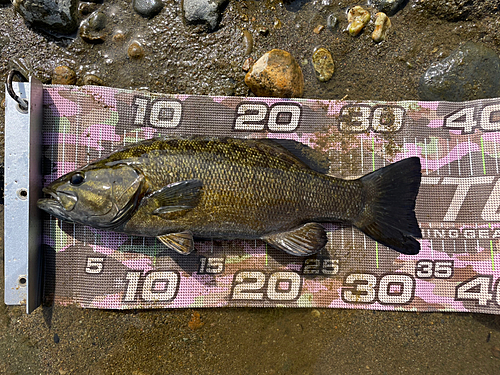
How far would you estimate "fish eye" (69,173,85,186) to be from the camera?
2.34m

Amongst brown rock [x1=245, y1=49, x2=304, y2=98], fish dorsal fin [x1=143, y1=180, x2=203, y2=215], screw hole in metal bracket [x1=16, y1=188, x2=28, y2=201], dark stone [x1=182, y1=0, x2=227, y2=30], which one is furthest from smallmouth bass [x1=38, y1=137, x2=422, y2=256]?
dark stone [x1=182, y1=0, x2=227, y2=30]

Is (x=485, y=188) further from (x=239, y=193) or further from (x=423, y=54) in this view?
(x=239, y=193)

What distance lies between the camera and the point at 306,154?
2.86 m

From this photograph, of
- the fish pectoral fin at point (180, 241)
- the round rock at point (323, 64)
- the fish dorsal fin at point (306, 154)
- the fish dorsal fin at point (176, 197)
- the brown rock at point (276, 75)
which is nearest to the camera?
the fish dorsal fin at point (176, 197)

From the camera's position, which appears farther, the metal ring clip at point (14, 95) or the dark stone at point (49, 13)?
the dark stone at point (49, 13)

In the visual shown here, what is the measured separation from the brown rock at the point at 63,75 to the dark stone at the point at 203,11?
1.31m

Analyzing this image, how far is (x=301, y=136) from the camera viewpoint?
3012 millimetres

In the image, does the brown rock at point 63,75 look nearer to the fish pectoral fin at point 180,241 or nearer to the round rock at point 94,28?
the round rock at point 94,28

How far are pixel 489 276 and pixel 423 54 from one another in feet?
7.79

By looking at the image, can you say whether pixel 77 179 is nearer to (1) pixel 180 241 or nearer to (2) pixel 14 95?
(1) pixel 180 241

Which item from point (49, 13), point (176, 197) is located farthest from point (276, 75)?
point (49, 13)

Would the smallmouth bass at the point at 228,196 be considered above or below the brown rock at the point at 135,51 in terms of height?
below

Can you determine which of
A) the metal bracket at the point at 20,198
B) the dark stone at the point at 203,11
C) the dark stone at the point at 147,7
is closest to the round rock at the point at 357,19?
the dark stone at the point at 203,11

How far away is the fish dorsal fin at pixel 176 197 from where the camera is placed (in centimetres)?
234
